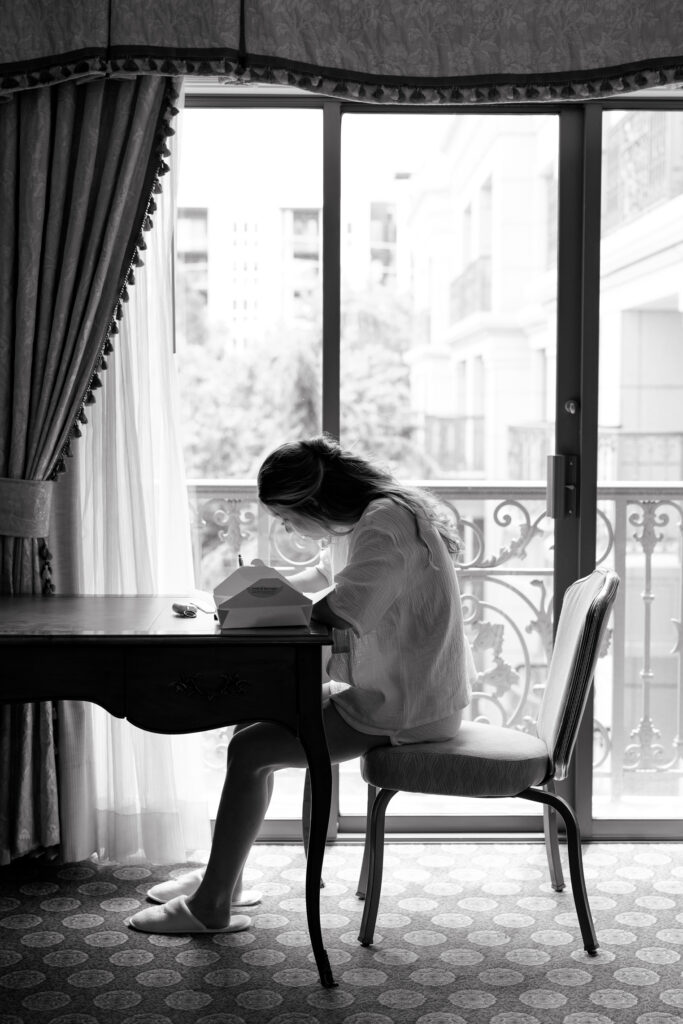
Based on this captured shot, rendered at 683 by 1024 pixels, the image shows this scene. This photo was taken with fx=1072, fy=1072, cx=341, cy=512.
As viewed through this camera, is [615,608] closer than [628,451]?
No

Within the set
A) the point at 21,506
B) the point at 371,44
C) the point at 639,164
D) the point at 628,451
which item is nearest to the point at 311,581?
the point at 21,506

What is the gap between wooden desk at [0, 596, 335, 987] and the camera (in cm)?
212

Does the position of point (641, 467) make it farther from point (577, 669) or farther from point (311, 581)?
point (311, 581)

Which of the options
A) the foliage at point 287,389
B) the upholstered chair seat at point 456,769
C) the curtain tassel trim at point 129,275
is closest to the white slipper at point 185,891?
the upholstered chair seat at point 456,769

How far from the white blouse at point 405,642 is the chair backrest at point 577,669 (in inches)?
8.5

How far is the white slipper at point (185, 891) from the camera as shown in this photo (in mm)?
2613

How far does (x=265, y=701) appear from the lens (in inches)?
84.6

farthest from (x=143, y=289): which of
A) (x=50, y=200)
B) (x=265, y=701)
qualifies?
(x=265, y=701)

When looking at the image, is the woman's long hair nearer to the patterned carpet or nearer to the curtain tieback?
the curtain tieback

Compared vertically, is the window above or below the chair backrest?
above

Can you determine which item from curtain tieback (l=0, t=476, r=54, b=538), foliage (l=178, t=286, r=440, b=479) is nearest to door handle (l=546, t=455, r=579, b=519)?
foliage (l=178, t=286, r=440, b=479)

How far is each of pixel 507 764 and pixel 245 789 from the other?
22.9 inches

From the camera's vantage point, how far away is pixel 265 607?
2.17 meters

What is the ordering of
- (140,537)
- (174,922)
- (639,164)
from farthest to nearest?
1. (639,164)
2. (140,537)
3. (174,922)
